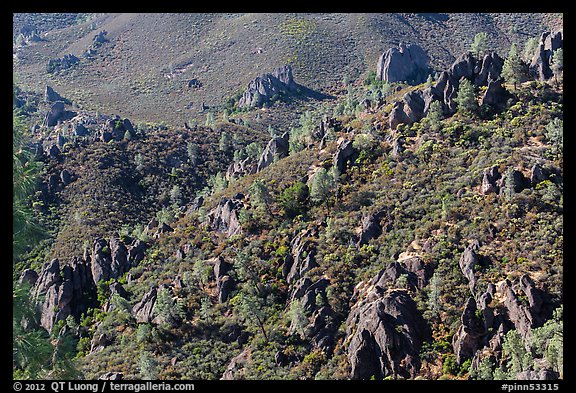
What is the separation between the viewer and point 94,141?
116 meters

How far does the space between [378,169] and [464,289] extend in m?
23.6

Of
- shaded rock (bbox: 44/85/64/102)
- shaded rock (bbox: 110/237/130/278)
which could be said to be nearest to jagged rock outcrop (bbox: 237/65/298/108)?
shaded rock (bbox: 44/85/64/102)

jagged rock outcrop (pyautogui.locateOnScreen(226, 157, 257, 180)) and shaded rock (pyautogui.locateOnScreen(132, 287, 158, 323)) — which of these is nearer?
shaded rock (pyautogui.locateOnScreen(132, 287, 158, 323))

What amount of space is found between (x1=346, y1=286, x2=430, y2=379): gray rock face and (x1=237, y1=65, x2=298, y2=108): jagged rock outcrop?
13772 centimetres

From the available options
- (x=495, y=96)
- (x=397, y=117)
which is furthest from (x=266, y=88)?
(x=495, y=96)

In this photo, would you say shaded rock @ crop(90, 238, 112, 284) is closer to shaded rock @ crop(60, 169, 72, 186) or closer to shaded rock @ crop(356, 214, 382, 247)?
shaded rock @ crop(356, 214, 382, 247)

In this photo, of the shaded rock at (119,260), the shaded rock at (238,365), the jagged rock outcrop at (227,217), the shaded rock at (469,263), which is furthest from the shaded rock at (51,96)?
the shaded rock at (469,263)

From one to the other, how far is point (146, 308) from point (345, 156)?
31752 millimetres

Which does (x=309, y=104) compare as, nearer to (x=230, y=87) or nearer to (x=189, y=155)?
(x=230, y=87)

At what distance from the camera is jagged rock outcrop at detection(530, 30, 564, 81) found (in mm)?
70625

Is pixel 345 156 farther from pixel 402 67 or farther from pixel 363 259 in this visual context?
pixel 402 67
